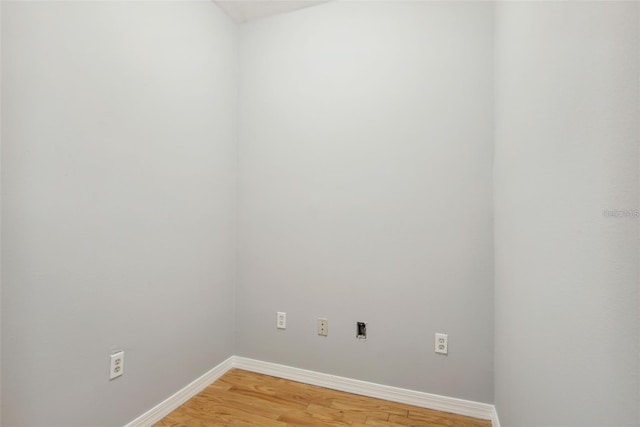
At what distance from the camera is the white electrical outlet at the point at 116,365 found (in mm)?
1420

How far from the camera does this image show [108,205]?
4.61ft

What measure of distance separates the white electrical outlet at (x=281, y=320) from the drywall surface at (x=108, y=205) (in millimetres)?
399

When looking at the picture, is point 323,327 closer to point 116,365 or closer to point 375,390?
point 375,390

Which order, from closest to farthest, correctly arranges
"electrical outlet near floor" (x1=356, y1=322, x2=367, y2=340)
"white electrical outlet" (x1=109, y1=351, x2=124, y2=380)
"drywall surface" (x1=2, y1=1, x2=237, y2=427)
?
1. "drywall surface" (x1=2, y1=1, x2=237, y2=427)
2. "white electrical outlet" (x1=109, y1=351, x2=124, y2=380)
3. "electrical outlet near floor" (x1=356, y1=322, x2=367, y2=340)

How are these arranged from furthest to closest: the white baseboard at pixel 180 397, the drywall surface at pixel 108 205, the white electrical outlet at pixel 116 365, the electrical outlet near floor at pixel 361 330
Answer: the electrical outlet near floor at pixel 361 330 → the white baseboard at pixel 180 397 → the white electrical outlet at pixel 116 365 → the drywall surface at pixel 108 205

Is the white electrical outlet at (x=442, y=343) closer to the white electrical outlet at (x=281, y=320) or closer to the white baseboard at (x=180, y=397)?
the white electrical outlet at (x=281, y=320)

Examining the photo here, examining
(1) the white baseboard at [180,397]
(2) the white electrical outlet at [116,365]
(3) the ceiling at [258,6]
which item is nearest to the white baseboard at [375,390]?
(1) the white baseboard at [180,397]

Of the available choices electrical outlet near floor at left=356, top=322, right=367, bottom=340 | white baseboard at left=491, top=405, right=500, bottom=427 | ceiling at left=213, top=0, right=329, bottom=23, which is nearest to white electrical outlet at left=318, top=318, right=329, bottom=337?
electrical outlet near floor at left=356, top=322, right=367, bottom=340

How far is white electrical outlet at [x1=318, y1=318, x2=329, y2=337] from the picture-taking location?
200 centimetres

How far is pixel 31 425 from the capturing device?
3.76 ft

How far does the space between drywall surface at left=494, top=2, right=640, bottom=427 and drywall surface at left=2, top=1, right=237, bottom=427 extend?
1655 millimetres

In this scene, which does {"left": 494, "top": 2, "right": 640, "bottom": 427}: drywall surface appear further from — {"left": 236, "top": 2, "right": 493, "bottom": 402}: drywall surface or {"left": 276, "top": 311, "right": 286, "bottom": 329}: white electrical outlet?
{"left": 276, "top": 311, "right": 286, "bottom": 329}: white electrical outlet

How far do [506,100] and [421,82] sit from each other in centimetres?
59

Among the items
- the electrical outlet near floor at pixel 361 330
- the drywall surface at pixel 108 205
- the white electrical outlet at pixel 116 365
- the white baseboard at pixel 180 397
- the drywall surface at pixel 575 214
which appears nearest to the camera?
the drywall surface at pixel 575 214
